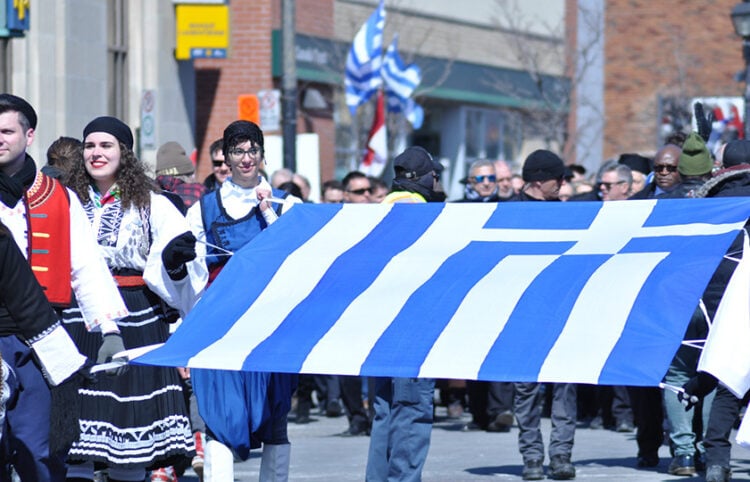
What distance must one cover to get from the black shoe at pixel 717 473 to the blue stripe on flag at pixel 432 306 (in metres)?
2.88

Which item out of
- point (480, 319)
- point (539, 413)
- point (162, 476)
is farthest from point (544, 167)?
point (480, 319)

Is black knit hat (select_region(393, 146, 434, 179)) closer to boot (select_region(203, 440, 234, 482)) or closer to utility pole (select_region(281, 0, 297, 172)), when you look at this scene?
boot (select_region(203, 440, 234, 482))

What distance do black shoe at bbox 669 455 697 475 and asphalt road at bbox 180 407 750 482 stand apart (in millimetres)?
53

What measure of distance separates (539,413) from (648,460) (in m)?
0.98

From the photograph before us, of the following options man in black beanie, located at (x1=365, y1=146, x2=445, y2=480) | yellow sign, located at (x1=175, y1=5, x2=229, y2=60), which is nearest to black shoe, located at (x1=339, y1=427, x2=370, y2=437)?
man in black beanie, located at (x1=365, y1=146, x2=445, y2=480)

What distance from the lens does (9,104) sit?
7574 mm

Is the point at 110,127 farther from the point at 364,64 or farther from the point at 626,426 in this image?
the point at 364,64

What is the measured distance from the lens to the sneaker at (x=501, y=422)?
49.0ft

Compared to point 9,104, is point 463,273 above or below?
below

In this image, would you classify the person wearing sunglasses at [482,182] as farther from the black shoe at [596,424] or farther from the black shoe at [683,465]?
the black shoe at [683,465]

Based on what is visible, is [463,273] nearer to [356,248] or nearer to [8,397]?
[356,248]

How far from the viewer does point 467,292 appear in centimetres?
813

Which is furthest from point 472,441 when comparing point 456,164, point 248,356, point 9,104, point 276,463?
point 456,164

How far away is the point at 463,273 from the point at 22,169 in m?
2.09
